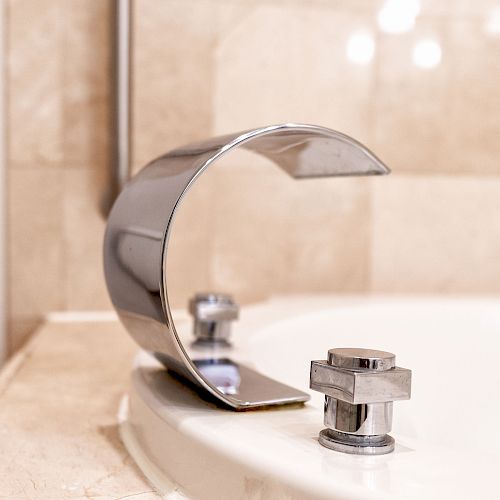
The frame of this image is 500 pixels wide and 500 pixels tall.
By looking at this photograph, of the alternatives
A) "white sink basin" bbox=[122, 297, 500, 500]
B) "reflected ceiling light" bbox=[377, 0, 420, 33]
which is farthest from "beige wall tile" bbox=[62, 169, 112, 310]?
"reflected ceiling light" bbox=[377, 0, 420, 33]

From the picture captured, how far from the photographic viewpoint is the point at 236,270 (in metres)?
1.28

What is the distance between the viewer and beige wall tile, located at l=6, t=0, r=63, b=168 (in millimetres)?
1185

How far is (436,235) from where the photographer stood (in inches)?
53.8

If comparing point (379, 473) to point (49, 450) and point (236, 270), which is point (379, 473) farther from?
point (236, 270)

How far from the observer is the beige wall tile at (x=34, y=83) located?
3.89 feet

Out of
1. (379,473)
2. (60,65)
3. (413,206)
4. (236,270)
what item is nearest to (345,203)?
(413,206)

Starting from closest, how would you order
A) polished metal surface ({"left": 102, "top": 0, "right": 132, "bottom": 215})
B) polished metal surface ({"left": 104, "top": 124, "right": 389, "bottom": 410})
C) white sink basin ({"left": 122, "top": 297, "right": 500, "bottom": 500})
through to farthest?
1. white sink basin ({"left": 122, "top": 297, "right": 500, "bottom": 500})
2. polished metal surface ({"left": 104, "top": 124, "right": 389, "bottom": 410})
3. polished metal surface ({"left": 102, "top": 0, "right": 132, "bottom": 215})

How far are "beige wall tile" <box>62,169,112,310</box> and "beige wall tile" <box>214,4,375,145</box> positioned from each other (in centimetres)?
24

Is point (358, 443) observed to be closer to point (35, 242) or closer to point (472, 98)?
point (35, 242)

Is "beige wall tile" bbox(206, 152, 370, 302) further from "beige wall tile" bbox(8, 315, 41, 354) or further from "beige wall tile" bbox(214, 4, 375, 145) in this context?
"beige wall tile" bbox(8, 315, 41, 354)

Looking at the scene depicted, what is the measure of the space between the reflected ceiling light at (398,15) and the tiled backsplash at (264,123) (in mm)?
12

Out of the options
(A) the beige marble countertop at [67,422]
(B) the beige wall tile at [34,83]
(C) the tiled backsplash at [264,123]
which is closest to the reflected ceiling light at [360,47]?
(C) the tiled backsplash at [264,123]

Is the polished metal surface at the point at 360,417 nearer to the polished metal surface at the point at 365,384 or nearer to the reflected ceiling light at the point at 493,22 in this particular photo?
the polished metal surface at the point at 365,384

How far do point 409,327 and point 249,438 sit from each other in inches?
25.9
